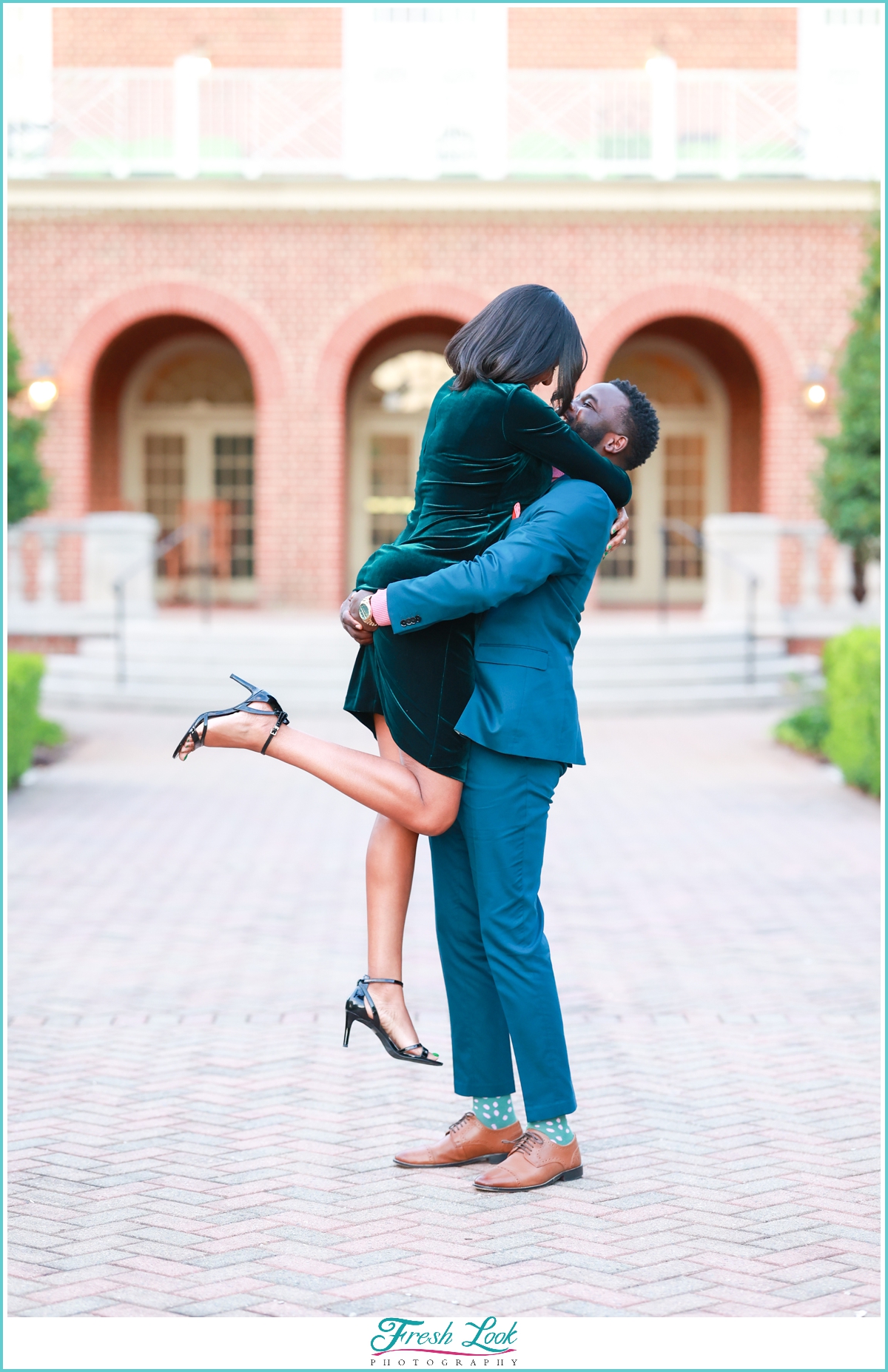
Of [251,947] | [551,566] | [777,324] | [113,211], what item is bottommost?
[251,947]

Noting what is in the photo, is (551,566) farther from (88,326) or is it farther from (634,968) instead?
(88,326)

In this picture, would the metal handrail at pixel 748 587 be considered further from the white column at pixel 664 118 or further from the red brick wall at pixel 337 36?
the red brick wall at pixel 337 36

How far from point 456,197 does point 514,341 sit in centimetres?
1631

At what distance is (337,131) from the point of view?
19359mm

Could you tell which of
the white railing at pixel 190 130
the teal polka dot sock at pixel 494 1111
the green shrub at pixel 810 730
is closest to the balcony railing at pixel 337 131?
the white railing at pixel 190 130

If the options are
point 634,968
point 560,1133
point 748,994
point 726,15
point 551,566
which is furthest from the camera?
point 726,15

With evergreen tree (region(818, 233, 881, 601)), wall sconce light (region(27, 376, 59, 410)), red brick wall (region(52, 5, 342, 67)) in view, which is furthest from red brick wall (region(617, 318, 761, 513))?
Result: evergreen tree (region(818, 233, 881, 601))

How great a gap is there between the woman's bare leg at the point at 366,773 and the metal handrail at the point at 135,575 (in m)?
11.9

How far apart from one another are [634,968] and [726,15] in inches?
741

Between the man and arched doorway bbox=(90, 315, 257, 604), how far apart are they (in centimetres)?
1802

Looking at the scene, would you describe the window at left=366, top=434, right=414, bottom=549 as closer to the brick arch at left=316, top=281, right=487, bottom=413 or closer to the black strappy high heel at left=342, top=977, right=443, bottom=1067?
the brick arch at left=316, top=281, right=487, bottom=413

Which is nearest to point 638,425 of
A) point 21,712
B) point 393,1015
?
point 393,1015

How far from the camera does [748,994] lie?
18.5 ft

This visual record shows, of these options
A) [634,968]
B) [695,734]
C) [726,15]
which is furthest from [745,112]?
[634,968]
